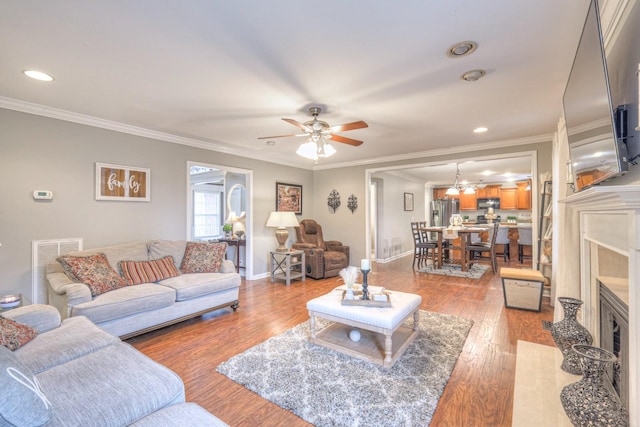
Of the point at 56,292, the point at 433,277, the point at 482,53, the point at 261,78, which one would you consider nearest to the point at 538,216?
the point at 433,277

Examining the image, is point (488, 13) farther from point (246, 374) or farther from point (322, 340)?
point (246, 374)

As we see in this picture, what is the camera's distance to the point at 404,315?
2.44 m

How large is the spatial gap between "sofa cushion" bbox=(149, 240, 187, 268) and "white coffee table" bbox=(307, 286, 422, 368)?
208cm

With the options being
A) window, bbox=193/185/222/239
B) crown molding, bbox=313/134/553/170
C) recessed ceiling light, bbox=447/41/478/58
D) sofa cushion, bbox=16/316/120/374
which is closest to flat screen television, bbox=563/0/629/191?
recessed ceiling light, bbox=447/41/478/58

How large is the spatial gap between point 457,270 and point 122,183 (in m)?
6.04

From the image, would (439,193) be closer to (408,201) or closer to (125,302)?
(408,201)

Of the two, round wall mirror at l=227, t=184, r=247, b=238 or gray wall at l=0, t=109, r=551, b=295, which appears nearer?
gray wall at l=0, t=109, r=551, b=295

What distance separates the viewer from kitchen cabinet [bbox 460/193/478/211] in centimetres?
957

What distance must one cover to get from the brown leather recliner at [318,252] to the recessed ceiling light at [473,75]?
3.63m

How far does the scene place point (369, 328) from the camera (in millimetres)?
2312

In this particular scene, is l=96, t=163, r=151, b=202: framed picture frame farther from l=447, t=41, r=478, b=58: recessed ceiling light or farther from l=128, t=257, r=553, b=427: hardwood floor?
l=447, t=41, r=478, b=58: recessed ceiling light

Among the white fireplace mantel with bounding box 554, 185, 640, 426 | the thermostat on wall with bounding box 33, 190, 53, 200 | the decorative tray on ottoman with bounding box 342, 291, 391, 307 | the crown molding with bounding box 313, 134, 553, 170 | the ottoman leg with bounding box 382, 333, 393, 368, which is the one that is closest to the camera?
the white fireplace mantel with bounding box 554, 185, 640, 426

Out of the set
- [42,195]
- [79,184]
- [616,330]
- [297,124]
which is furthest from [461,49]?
[42,195]

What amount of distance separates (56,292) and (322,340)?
246 cm
